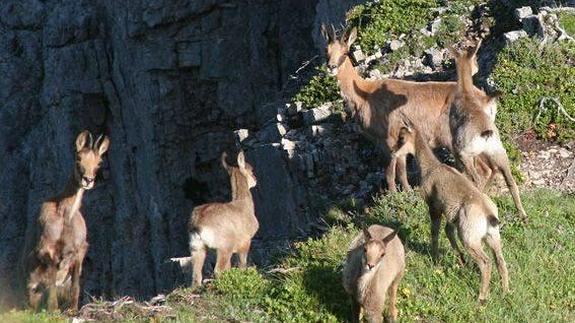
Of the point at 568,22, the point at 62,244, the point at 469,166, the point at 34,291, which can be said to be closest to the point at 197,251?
the point at 62,244

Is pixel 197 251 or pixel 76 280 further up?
pixel 197 251

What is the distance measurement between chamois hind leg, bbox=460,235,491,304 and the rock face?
14.7 meters

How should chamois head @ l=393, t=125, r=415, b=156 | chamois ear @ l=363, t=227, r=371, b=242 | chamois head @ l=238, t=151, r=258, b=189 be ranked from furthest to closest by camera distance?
chamois head @ l=238, t=151, r=258, b=189 < chamois head @ l=393, t=125, r=415, b=156 < chamois ear @ l=363, t=227, r=371, b=242

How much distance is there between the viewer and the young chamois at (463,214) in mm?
10852

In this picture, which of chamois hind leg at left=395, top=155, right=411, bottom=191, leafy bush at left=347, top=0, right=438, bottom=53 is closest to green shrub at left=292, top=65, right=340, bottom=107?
leafy bush at left=347, top=0, right=438, bottom=53

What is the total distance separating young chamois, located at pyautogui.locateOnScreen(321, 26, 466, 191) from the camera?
1485cm

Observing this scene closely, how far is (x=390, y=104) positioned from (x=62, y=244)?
497 cm

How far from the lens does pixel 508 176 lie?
12.7m

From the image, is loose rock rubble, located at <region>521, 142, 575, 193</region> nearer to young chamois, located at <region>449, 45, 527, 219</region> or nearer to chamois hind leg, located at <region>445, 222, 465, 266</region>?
young chamois, located at <region>449, 45, 527, 219</region>

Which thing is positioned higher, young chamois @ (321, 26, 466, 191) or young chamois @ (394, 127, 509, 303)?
young chamois @ (321, 26, 466, 191)

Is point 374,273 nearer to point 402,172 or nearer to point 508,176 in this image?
point 508,176

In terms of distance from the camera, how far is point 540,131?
1541 cm

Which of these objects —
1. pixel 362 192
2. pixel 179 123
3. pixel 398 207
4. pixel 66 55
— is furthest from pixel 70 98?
pixel 398 207

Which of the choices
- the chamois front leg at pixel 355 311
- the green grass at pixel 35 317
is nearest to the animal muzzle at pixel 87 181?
the green grass at pixel 35 317
